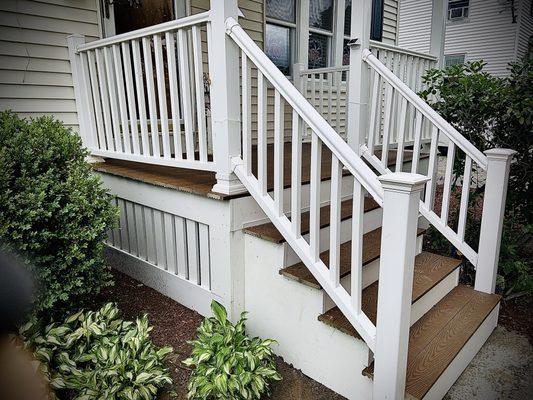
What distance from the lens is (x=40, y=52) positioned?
3467 mm

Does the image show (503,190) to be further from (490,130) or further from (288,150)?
(288,150)

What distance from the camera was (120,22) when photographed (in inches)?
158

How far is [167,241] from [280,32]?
3775 mm

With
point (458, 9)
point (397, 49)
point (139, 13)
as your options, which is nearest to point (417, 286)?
point (397, 49)

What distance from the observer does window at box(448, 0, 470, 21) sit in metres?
16.1

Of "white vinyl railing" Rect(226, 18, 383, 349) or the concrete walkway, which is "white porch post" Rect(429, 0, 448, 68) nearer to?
"white vinyl railing" Rect(226, 18, 383, 349)

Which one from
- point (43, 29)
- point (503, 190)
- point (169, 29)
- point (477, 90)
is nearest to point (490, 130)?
point (477, 90)

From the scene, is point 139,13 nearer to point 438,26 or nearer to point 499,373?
point 438,26

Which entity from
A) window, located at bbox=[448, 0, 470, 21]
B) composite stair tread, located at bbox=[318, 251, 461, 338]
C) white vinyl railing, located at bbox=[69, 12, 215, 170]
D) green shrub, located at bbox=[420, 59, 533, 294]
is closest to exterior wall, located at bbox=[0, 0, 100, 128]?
white vinyl railing, located at bbox=[69, 12, 215, 170]

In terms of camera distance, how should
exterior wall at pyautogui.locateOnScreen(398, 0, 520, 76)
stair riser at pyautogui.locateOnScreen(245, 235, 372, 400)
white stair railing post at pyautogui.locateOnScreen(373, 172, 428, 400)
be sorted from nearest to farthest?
1. white stair railing post at pyautogui.locateOnScreen(373, 172, 428, 400)
2. stair riser at pyautogui.locateOnScreen(245, 235, 372, 400)
3. exterior wall at pyautogui.locateOnScreen(398, 0, 520, 76)

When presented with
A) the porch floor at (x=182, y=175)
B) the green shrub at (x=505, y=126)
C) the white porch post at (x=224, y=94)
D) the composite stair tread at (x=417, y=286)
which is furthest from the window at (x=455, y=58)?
the white porch post at (x=224, y=94)

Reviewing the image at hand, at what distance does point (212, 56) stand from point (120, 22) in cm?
229

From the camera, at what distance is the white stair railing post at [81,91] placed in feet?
11.5

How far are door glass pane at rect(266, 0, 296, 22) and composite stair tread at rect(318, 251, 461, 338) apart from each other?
3998 millimetres
